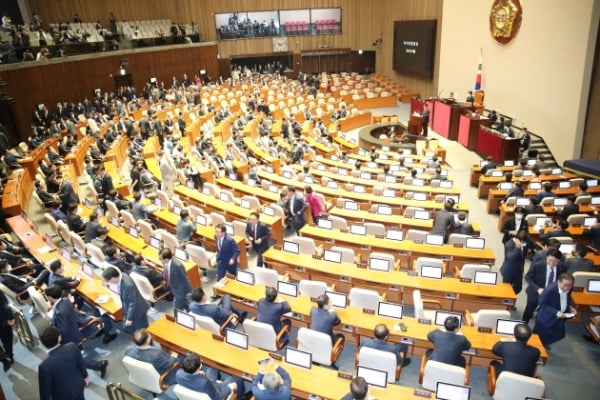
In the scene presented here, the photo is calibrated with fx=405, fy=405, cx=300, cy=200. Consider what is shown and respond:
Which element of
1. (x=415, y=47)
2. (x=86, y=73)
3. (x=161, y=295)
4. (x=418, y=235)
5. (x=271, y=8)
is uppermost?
(x=271, y=8)

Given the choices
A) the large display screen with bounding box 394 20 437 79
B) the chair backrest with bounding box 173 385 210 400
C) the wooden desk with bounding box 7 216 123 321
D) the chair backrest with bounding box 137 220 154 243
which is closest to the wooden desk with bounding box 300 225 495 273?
the chair backrest with bounding box 137 220 154 243

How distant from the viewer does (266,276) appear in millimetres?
7152

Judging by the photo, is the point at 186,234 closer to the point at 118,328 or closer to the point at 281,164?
the point at 118,328

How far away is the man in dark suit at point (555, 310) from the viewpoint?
225 inches

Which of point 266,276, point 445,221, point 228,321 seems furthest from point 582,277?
point 228,321

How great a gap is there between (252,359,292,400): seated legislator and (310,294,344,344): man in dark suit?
118 cm

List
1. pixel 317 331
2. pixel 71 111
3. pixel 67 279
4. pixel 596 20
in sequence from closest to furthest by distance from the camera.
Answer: pixel 317 331, pixel 67 279, pixel 596 20, pixel 71 111

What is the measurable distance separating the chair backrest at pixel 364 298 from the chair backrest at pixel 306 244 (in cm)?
195

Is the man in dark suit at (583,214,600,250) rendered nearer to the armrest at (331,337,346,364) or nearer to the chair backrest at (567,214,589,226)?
the chair backrest at (567,214,589,226)

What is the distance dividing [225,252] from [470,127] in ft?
41.1

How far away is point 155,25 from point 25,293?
27.0 m

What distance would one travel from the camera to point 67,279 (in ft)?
22.0

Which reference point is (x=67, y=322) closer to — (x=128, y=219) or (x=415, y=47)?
(x=128, y=219)

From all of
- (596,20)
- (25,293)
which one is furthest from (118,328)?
(596,20)
